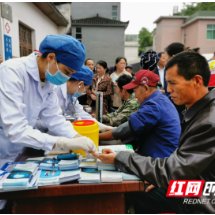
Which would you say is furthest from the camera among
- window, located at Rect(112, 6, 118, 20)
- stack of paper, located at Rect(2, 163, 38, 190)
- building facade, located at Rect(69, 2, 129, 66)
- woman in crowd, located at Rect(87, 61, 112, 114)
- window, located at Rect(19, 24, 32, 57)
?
window, located at Rect(112, 6, 118, 20)

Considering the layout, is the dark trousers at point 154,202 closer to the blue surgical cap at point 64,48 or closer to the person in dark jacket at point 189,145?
the person in dark jacket at point 189,145

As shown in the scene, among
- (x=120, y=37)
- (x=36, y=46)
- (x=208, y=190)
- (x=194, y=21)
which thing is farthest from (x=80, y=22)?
(x=208, y=190)

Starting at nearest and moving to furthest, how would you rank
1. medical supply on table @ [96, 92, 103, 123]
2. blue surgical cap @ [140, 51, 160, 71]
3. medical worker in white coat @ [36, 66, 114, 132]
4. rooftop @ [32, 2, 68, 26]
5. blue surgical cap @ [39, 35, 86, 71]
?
1. blue surgical cap @ [39, 35, 86, 71]
2. medical supply on table @ [96, 92, 103, 123]
3. medical worker in white coat @ [36, 66, 114, 132]
4. blue surgical cap @ [140, 51, 160, 71]
5. rooftop @ [32, 2, 68, 26]

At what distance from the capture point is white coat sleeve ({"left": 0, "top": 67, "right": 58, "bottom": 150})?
4.15ft

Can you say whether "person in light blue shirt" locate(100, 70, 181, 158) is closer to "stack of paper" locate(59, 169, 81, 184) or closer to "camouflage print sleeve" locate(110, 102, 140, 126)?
"camouflage print sleeve" locate(110, 102, 140, 126)

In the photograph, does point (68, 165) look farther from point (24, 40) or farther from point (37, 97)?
point (24, 40)

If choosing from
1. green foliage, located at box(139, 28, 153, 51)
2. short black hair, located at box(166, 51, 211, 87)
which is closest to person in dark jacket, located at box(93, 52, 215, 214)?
short black hair, located at box(166, 51, 211, 87)

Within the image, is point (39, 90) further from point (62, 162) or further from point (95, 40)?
point (95, 40)

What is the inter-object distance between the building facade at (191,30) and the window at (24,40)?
537 inches

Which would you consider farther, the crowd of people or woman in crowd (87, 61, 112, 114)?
woman in crowd (87, 61, 112, 114)

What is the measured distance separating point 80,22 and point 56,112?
51.1ft

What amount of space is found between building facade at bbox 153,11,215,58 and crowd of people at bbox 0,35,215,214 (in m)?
16.3

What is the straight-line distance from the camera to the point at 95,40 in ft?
53.4

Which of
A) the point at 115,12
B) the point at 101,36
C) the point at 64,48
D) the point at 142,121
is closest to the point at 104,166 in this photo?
the point at 142,121
